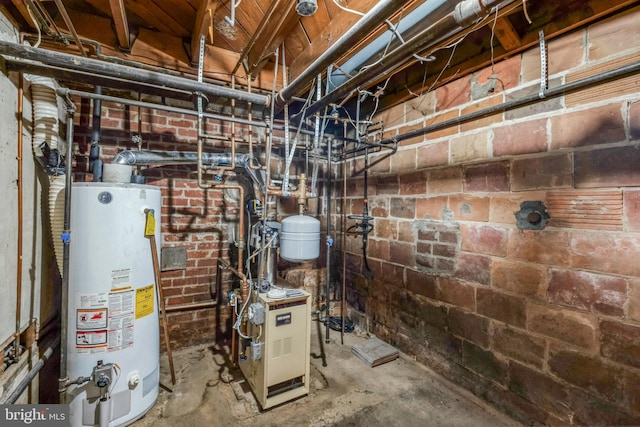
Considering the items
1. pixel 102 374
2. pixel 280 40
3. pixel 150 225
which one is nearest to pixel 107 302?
pixel 102 374

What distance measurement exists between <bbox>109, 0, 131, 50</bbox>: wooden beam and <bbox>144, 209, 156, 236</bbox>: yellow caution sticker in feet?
3.99

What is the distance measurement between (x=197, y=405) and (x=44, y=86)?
2.23 meters

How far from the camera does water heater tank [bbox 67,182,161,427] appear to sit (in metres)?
1.64

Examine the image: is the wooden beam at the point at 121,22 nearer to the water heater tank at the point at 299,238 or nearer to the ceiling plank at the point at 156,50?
the ceiling plank at the point at 156,50

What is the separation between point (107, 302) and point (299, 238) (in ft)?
4.10

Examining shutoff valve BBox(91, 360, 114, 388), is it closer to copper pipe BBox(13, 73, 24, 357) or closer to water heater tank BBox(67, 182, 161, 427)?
water heater tank BBox(67, 182, 161, 427)

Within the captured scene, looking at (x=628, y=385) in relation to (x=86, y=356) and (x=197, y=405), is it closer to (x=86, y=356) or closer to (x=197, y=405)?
(x=197, y=405)

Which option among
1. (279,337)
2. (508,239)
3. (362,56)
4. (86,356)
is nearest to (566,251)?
(508,239)

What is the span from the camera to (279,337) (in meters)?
1.93

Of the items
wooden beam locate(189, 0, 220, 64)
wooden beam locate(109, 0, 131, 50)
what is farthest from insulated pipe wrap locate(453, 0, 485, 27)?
wooden beam locate(109, 0, 131, 50)

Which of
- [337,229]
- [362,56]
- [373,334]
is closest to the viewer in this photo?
[362,56]

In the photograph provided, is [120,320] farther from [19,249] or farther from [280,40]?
[280,40]

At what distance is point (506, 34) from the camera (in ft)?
5.73

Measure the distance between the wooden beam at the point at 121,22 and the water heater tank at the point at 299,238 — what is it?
5.52 feet
